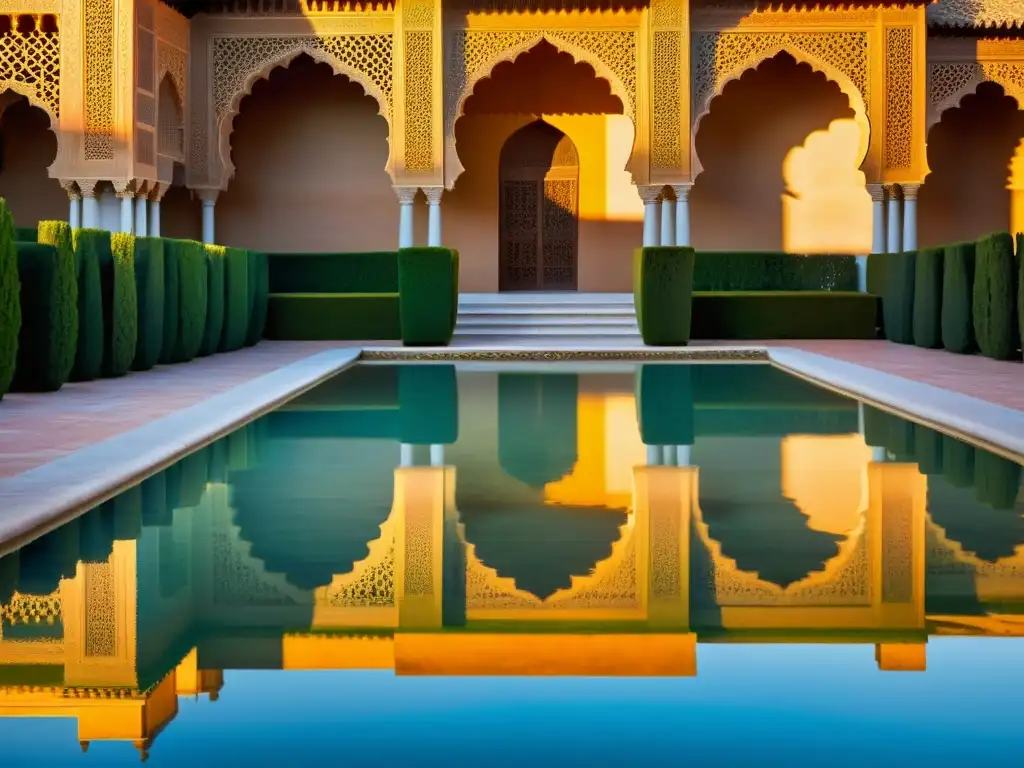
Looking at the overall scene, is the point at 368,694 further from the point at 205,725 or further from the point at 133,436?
the point at 133,436

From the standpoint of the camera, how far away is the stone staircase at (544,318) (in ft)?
45.2

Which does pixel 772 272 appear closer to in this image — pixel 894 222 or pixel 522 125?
pixel 894 222

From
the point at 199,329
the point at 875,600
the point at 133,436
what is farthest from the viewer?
the point at 199,329

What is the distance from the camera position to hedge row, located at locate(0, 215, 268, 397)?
8031 mm

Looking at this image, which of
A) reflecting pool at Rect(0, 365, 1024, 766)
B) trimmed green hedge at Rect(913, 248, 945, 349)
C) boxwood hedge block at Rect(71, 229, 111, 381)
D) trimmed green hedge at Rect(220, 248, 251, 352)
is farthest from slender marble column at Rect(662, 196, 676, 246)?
reflecting pool at Rect(0, 365, 1024, 766)

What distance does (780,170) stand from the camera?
1689cm

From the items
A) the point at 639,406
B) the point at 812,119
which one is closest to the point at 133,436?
the point at 639,406

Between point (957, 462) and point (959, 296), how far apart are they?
6818 millimetres

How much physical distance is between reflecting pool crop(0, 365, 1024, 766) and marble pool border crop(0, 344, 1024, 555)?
0.10m

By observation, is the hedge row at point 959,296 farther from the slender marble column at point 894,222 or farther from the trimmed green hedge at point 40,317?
the trimmed green hedge at point 40,317

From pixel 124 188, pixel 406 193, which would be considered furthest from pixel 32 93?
pixel 406 193

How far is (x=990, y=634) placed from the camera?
2.80 meters

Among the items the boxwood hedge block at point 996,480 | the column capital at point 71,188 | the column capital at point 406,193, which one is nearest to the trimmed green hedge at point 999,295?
the boxwood hedge block at point 996,480

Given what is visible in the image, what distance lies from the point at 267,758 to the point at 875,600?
5.20 feet
